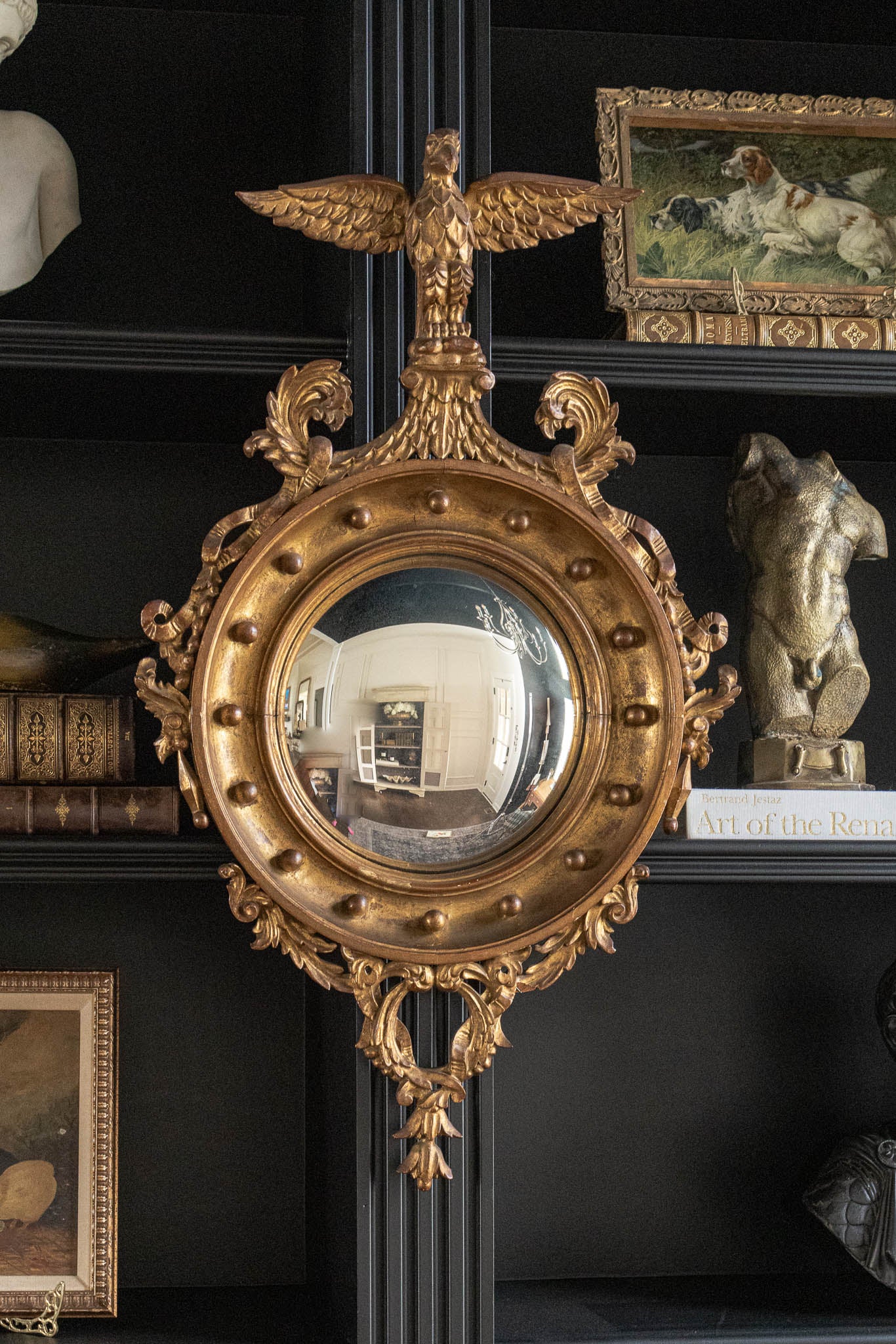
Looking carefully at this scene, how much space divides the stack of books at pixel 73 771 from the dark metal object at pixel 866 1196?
2.68 ft

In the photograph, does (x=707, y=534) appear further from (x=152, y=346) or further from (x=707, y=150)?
(x=152, y=346)

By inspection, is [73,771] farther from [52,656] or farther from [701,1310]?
[701,1310]

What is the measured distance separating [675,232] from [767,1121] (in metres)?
1.07

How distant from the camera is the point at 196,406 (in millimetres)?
1524

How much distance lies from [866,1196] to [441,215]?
1.12 meters

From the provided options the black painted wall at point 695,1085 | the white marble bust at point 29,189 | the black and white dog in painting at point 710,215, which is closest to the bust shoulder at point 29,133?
the white marble bust at point 29,189

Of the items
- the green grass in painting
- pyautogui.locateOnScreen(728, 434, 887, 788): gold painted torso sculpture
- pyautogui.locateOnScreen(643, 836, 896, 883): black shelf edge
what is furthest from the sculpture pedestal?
the green grass in painting

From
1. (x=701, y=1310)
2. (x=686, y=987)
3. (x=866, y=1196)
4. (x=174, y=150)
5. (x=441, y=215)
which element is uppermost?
(x=174, y=150)

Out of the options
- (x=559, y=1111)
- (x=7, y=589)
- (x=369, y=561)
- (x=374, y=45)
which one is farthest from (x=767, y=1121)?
(x=374, y=45)

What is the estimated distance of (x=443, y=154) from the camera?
50.9 inches

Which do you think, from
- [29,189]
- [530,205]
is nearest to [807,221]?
[530,205]

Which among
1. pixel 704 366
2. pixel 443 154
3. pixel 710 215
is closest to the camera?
pixel 443 154

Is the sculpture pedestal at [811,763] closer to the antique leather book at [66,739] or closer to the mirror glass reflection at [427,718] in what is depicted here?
the mirror glass reflection at [427,718]

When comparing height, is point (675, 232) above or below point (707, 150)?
below
